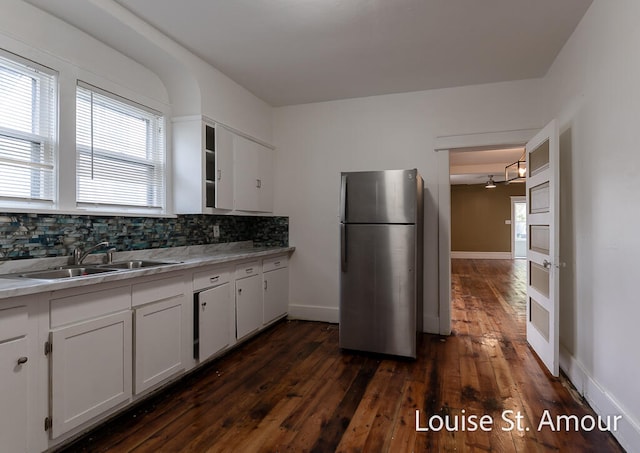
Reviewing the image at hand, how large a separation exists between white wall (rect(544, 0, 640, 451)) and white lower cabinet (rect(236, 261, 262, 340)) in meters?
2.65

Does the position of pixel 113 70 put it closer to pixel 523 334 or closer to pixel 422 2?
pixel 422 2

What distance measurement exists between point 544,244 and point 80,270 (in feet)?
11.1

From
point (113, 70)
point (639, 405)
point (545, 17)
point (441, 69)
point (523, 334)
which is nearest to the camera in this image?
point (639, 405)

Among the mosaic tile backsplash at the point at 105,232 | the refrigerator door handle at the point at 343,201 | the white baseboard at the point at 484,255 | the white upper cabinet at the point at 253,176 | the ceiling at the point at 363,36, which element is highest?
the ceiling at the point at 363,36

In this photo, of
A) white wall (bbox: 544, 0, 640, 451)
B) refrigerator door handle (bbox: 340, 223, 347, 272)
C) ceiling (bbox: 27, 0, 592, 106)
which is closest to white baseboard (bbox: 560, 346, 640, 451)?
white wall (bbox: 544, 0, 640, 451)

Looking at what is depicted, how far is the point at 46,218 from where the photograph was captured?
86.4 inches

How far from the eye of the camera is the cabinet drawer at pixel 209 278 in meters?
2.71

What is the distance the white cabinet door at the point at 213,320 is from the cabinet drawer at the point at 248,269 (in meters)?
0.21

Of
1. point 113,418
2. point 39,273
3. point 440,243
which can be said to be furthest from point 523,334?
point 39,273

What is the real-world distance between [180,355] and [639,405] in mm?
2679

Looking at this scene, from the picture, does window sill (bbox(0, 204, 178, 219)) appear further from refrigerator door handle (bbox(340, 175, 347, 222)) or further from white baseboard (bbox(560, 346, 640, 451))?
white baseboard (bbox(560, 346, 640, 451))

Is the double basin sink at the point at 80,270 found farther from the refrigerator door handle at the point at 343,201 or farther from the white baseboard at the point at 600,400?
the white baseboard at the point at 600,400

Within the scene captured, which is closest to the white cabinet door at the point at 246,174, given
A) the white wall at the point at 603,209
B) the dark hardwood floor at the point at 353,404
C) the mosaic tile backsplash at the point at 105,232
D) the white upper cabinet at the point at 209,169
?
the white upper cabinet at the point at 209,169

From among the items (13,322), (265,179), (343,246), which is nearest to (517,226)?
(265,179)
